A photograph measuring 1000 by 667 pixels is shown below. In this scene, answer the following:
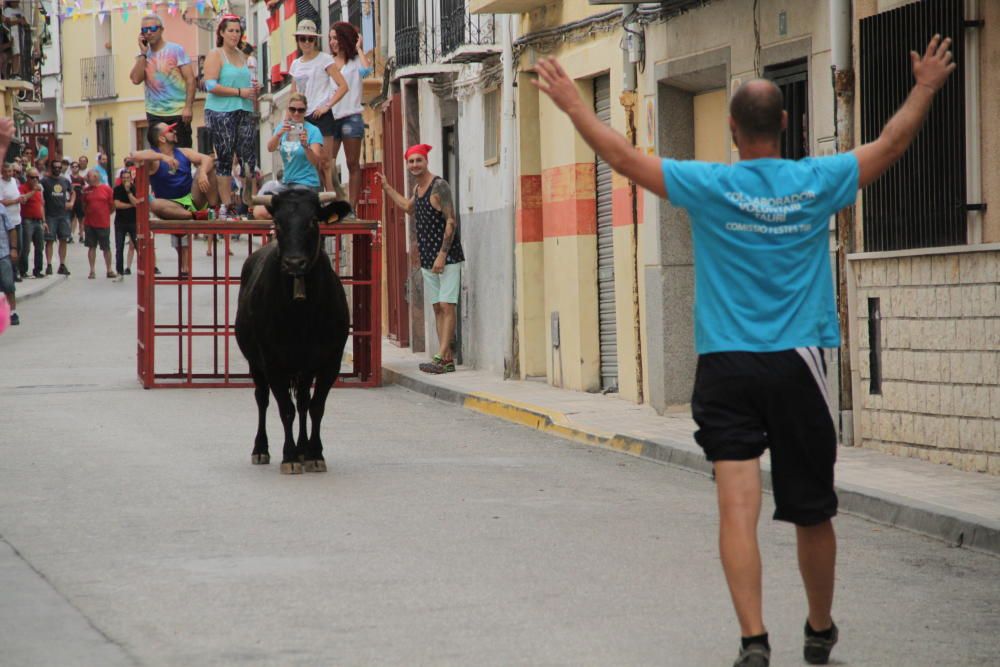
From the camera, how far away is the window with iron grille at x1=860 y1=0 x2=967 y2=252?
1187 centimetres

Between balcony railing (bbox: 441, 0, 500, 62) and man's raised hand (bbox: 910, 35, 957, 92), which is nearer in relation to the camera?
man's raised hand (bbox: 910, 35, 957, 92)

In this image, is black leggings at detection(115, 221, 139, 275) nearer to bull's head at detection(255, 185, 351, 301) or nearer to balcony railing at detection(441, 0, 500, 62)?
balcony railing at detection(441, 0, 500, 62)

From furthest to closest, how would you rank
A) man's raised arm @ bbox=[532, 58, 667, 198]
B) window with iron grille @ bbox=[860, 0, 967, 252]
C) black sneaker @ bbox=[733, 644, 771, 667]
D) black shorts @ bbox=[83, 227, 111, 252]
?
1. black shorts @ bbox=[83, 227, 111, 252]
2. window with iron grille @ bbox=[860, 0, 967, 252]
3. man's raised arm @ bbox=[532, 58, 667, 198]
4. black sneaker @ bbox=[733, 644, 771, 667]

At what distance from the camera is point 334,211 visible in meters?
13.4

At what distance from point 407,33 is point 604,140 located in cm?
1940

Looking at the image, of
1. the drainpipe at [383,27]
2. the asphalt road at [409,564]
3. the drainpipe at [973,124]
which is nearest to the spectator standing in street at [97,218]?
the drainpipe at [383,27]

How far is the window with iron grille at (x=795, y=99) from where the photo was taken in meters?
13.8

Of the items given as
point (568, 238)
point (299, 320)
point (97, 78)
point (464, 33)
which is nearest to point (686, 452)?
point (299, 320)

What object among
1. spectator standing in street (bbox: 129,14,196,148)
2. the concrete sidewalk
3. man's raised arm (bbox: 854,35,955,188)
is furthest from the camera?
spectator standing in street (bbox: 129,14,196,148)

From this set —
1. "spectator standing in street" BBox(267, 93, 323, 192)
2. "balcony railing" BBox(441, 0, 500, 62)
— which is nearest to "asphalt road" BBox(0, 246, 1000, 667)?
"spectator standing in street" BBox(267, 93, 323, 192)

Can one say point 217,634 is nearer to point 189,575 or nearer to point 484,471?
point 189,575

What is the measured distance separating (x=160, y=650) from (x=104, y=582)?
1.52 m

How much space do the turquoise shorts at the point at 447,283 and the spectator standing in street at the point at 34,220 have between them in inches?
594

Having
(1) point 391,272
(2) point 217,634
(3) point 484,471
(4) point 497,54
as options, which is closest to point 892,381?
(3) point 484,471
